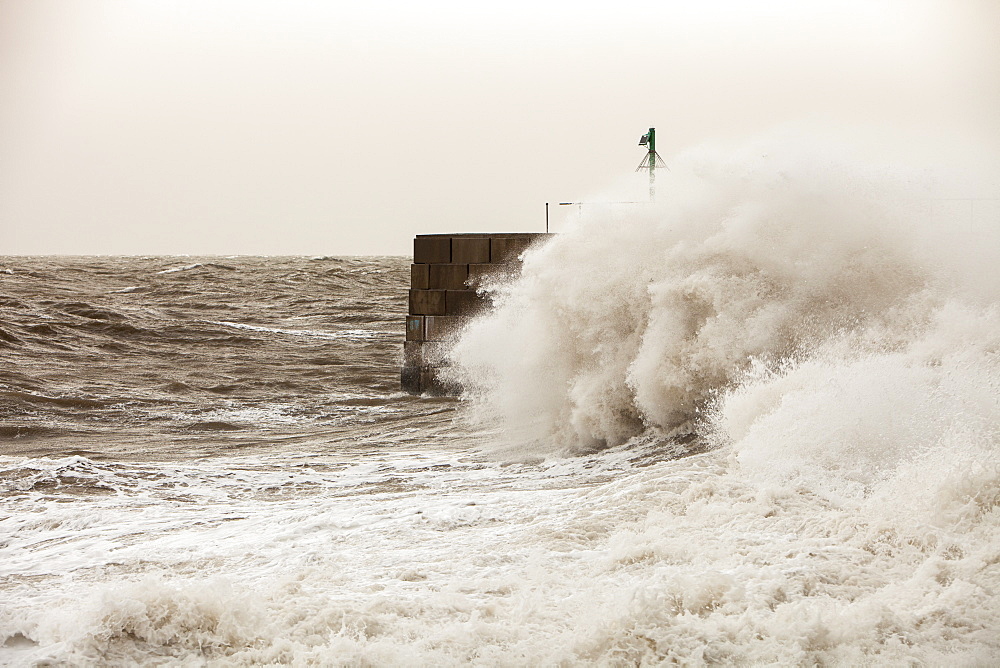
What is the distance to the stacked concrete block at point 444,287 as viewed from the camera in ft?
37.2

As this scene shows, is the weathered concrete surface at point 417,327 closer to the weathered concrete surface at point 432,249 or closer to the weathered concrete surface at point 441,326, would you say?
the weathered concrete surface at point 441,326

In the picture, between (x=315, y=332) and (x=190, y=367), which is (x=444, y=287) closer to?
(x=190, y=367)

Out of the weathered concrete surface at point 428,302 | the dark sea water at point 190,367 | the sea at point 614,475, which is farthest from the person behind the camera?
the weathered concrete surface at point 428,302

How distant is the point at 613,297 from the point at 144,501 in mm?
4059

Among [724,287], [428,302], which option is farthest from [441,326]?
[724,287]

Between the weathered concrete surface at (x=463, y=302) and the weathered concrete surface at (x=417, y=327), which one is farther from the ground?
the weathered concrete surface at (x=463, y=302)

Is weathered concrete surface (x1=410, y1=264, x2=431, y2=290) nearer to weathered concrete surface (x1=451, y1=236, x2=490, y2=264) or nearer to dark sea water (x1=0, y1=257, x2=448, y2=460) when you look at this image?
weathered concrete surface (x1=451, y1=236, x2=490, y2=264)

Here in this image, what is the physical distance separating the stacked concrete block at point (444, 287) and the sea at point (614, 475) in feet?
0.82

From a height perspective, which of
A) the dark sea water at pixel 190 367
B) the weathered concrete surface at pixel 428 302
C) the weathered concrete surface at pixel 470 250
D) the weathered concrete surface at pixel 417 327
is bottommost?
the dark sea water at pixel 190 367

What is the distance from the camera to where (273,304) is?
990 inches

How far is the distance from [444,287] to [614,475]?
19.8 ft

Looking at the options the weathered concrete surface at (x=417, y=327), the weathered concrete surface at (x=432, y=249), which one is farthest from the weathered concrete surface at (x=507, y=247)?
the weathered concrete surface at (x=417, y=327)

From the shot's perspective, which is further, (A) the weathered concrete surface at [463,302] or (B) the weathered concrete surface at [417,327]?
(B) the weathered concrete surface at [417,327]

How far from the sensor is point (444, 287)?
1162cm
